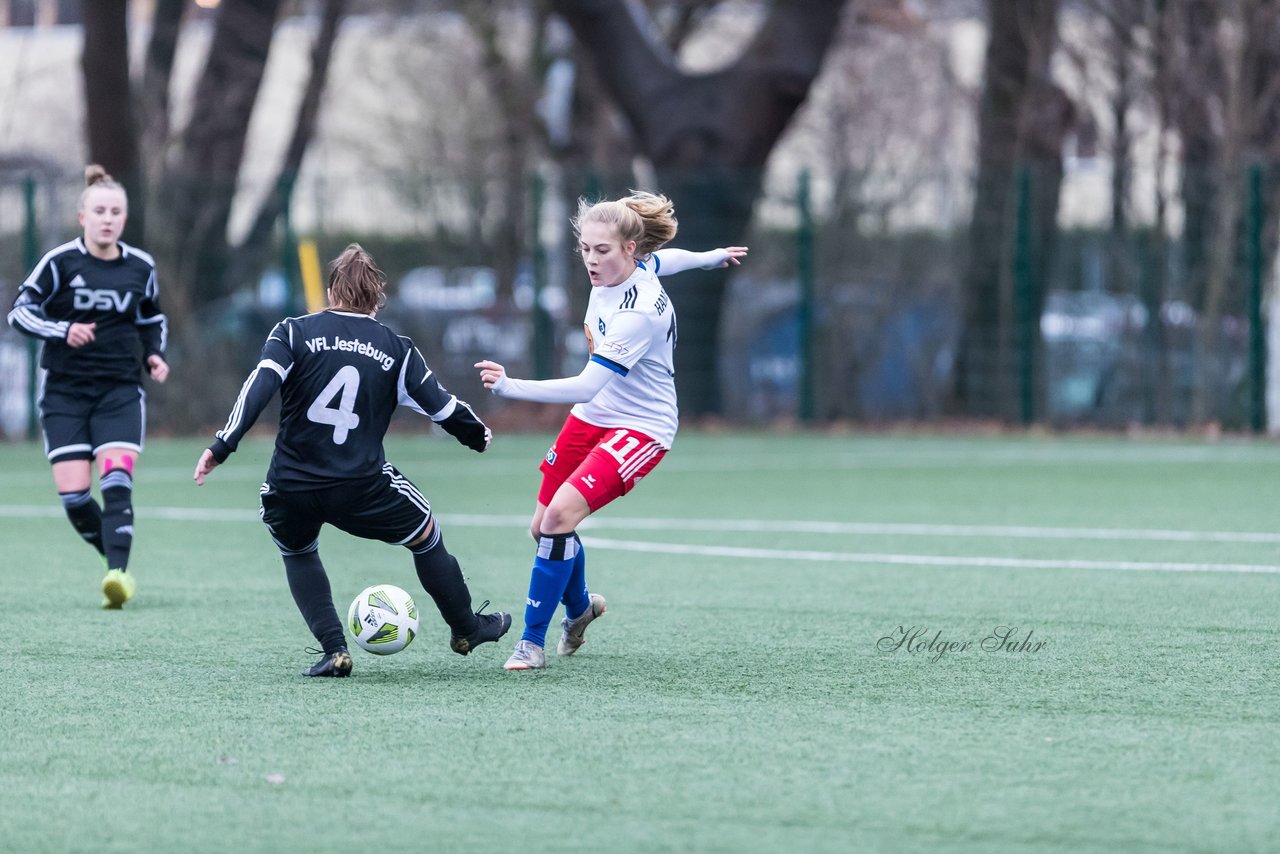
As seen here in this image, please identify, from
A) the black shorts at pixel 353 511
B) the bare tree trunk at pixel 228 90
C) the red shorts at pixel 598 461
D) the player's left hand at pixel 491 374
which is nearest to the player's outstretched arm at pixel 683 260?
the red shorts at pixel 598 461

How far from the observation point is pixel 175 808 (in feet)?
15.6

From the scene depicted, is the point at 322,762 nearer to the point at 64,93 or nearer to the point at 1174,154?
the point at 1174,154

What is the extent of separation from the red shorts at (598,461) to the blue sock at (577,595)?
10.3 inches

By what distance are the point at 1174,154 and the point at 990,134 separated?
217 centimetres

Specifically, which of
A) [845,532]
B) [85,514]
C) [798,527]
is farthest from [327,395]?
[798,527]

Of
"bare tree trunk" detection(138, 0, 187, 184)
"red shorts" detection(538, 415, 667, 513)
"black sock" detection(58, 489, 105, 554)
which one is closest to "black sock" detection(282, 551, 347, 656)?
"red shorts" detection(538, 415, 667, 513)

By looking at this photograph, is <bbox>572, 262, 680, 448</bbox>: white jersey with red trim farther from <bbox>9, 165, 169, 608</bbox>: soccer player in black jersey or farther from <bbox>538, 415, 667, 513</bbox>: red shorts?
<bbox>9, 165, 169, 608</bbox>: soccer player in black jersey

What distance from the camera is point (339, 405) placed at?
666cm

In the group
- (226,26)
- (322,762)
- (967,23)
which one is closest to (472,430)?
(322,762)

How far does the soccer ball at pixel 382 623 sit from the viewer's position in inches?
274

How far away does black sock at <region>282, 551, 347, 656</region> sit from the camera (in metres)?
6.80

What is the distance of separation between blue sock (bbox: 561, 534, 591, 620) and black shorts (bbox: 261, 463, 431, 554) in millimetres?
638

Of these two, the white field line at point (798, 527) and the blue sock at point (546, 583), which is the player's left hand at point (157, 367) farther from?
the white field line at point (798, 527)

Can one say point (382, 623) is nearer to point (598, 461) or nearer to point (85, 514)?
point (598, 461)
